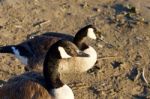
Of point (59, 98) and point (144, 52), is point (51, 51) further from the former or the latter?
point (144, 52)

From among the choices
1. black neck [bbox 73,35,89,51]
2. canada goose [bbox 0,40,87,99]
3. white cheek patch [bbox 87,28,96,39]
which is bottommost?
canada goose [bbox 0,40,87,99]

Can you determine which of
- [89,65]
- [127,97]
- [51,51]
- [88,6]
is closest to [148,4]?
[88,6]

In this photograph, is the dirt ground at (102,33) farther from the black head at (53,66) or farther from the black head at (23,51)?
the black head at (53,66)

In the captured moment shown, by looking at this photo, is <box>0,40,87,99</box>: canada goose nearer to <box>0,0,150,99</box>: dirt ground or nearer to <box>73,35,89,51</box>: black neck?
<box>0,0,150,99</box>: dirt ground

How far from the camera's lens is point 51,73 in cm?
697

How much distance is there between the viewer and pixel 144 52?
9.15m

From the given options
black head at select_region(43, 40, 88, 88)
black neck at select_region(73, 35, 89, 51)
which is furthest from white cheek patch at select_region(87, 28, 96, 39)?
black head at select_region(43, 40, 88, 88)

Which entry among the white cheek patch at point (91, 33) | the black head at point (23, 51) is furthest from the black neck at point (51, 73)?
the white cheek patch at point (91, 33)

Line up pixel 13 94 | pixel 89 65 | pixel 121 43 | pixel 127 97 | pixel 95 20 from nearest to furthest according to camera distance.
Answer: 1. pixel 13 94
2. pixel 127 97
3. pixel 89 65
4. pixel 121 43
5. pixel 95 20

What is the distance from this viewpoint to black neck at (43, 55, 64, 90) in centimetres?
693

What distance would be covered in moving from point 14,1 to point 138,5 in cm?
274

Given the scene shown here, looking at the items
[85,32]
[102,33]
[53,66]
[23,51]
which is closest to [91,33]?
[85,32]

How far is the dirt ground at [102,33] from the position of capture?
825 cm

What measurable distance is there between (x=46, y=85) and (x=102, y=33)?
3.11 m
